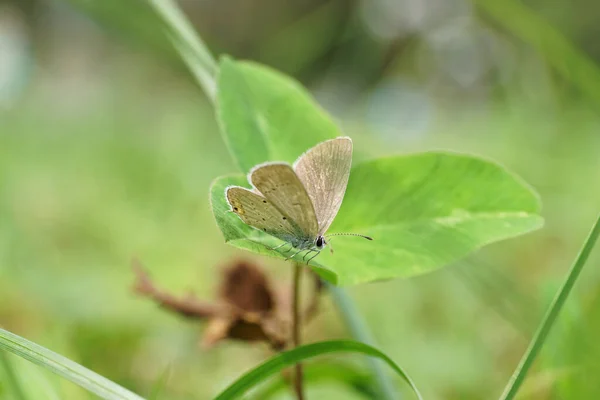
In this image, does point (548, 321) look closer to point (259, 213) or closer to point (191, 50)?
point (259, 213)

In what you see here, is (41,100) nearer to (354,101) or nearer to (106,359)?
(354,101)

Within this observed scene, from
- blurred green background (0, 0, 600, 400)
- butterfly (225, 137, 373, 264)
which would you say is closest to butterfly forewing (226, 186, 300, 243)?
butterfly (225, 137, 373, 264)

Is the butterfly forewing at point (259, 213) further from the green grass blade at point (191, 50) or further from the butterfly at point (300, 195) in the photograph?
the green grass blade at point (191, 50)

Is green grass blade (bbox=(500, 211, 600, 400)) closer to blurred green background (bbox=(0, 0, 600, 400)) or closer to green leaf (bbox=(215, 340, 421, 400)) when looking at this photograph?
green leaf (bbox=(215, 340, 421, 400))

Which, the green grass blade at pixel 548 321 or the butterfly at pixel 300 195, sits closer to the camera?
the green grass blade at pixel 548 321

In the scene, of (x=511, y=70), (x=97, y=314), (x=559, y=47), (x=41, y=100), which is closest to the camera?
(x=97, y=314)

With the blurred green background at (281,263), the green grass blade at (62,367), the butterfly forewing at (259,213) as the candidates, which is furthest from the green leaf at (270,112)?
the green grass blade at (62,367)

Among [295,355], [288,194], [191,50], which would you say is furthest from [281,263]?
[295,355]

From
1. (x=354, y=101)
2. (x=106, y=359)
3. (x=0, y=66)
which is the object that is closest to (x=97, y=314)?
(x=106, y=359)
